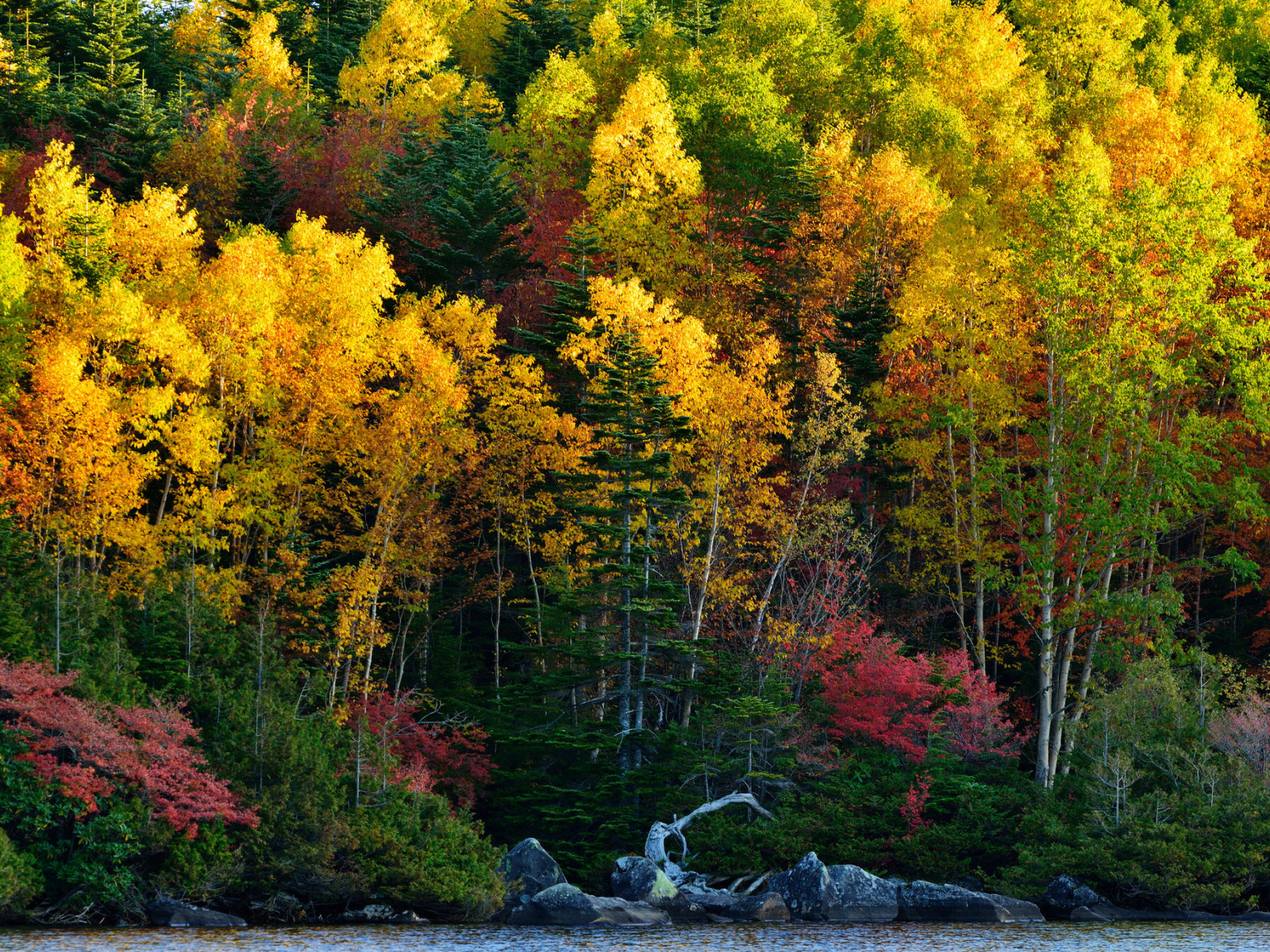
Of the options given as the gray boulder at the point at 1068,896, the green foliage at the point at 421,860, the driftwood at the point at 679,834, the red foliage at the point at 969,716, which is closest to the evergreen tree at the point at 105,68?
the green foliage at the point at 421,860

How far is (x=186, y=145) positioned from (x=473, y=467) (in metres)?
18.7

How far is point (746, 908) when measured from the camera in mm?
27953

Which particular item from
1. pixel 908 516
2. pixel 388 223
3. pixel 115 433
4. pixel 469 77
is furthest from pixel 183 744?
pixel 469 77

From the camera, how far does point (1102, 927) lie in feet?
84.6

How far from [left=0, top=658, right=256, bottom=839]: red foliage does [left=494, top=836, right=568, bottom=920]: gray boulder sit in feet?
20.4

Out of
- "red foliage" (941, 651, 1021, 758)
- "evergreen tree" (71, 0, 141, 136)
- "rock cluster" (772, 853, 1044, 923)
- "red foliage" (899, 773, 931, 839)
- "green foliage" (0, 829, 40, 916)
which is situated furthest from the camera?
"evergreen tree" (71, 0, 141, 136)

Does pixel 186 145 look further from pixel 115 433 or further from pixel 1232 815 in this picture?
pixel 1232 815

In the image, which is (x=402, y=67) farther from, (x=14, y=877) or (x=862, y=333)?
(x=14, y=877)

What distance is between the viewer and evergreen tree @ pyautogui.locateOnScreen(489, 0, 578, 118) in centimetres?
6581

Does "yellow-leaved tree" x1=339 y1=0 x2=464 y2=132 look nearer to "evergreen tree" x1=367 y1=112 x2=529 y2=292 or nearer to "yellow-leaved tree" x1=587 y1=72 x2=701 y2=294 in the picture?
"evergreen tree" x1=367 y1=112 x2=529 y2=292

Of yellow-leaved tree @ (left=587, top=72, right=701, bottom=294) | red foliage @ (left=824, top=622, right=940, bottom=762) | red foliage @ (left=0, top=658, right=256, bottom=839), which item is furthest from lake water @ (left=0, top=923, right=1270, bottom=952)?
yellow-leaved tree @ (left=587, top=72, right=701, bottom=294)

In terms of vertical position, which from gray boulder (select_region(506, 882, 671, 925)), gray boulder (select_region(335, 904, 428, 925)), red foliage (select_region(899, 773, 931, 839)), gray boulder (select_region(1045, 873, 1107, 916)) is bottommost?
gray boulder (select_region(335, 904, 428, 925))

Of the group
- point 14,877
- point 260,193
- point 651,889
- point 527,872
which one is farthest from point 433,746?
point 260,193

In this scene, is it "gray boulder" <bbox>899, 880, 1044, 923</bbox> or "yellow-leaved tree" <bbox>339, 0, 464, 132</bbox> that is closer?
"gray boulder" <bbox>899, 880, 1044, 923</bbox>
